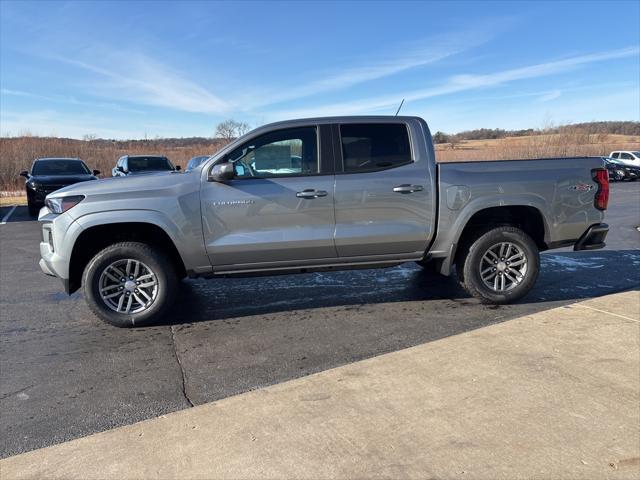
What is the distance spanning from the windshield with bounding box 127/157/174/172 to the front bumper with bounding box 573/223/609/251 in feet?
43.5

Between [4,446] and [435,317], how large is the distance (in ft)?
12.3

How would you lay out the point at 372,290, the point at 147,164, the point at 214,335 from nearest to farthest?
the point at 214,335 < the point at 372,290 < the point at 147,164

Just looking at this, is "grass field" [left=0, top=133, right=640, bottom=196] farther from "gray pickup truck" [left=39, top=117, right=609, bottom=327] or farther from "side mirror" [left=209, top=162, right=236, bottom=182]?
"side mirror" [left=209, top=162, right=236, bottom=182]

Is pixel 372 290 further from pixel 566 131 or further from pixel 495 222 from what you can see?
pixel 566 131

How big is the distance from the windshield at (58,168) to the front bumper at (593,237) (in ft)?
48.5

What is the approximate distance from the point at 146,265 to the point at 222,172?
1190 millimetres

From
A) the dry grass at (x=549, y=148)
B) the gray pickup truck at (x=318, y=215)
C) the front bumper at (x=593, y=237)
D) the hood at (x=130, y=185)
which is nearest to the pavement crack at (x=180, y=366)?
the gray pickup truck at (x=318, y=215)

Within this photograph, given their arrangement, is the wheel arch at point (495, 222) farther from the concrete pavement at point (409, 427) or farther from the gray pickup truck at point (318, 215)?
the concrete pavement at point (409, 427)

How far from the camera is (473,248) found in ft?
17.5

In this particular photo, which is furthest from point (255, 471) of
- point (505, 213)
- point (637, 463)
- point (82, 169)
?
point (82, 169)

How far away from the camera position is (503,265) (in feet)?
17.7

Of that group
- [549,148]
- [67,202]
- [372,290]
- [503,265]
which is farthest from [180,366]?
[549,148]

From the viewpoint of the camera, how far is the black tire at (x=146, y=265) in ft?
15.7

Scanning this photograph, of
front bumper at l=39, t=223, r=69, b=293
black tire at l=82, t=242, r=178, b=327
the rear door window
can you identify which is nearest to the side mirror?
black tire at l=82, t=242, r=178, b=327
